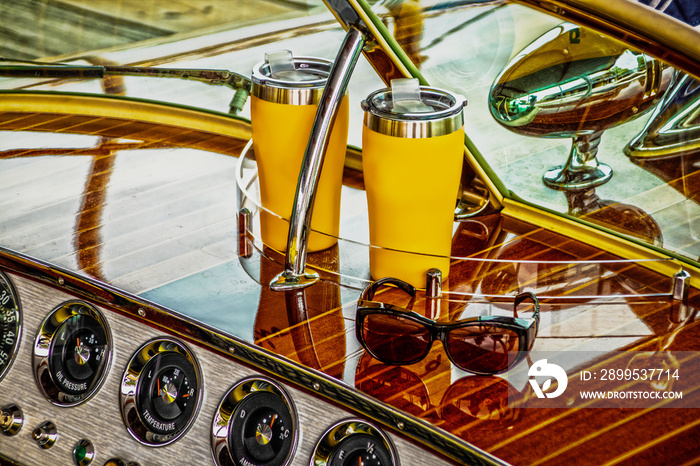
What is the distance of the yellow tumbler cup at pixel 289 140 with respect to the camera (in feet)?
2.96

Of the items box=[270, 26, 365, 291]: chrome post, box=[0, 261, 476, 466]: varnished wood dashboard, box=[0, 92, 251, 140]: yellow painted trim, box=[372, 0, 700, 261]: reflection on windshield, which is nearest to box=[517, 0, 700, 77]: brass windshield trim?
box=[372, 0, 700, 261]: reflection on windshield

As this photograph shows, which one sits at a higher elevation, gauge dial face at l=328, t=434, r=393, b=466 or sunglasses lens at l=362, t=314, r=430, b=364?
sunglasses lens at l=362, t=314, r=430, b=364

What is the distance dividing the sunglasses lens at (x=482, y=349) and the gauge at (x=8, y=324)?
22.4 inches

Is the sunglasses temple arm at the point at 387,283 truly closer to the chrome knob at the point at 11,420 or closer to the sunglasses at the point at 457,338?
the sunglasses at the point at 457,338

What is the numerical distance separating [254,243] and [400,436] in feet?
1.31

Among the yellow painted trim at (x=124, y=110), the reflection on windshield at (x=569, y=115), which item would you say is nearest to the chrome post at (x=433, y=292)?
the reflection on windshield at (x=569, y=115)

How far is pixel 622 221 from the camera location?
96 cm

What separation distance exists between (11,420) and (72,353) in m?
0.13

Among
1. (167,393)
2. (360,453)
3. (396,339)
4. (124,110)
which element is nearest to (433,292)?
(396,339)

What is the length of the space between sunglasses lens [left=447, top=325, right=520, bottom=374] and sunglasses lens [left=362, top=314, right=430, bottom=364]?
3 centimetres

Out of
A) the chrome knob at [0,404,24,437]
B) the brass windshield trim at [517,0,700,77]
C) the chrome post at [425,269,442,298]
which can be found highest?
the brass windshield trim at [517,0,700,77]

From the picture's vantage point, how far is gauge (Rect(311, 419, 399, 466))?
0.73 meters

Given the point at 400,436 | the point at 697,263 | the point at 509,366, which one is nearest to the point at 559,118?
the point at 697,263

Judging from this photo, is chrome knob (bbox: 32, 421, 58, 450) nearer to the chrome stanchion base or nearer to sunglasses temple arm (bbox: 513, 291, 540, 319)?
the chrome stanchion base
